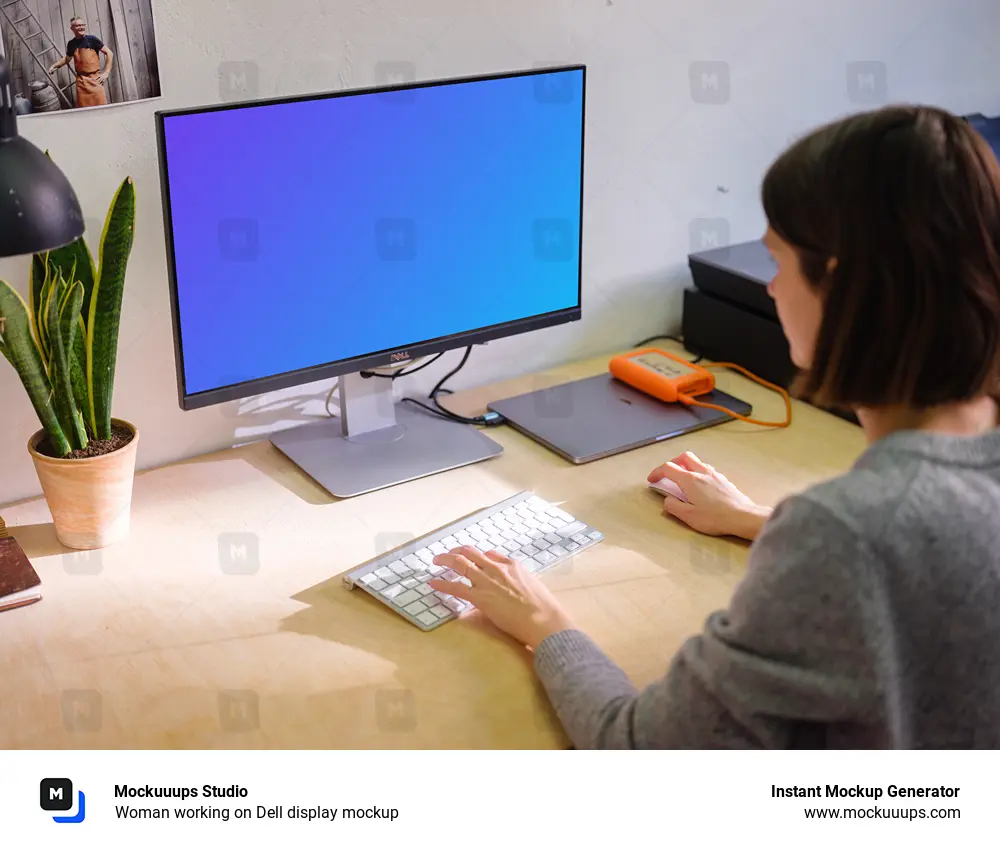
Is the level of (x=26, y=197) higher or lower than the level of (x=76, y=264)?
higher

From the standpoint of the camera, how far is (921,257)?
88cm

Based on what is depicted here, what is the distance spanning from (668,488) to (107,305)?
0.65 metres

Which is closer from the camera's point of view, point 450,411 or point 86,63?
point 86,63

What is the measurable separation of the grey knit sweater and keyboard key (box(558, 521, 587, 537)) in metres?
0.39

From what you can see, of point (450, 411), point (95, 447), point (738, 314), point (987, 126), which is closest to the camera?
point (95, 447)

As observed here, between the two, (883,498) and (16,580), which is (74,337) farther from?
(883,498)

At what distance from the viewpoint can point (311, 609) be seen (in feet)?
3.98

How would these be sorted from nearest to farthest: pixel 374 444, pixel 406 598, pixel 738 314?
pixel 406 598 < pixel 374 444 < pixel 738 314

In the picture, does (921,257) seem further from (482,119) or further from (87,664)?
(87,664)

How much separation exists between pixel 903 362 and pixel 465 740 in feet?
1.57

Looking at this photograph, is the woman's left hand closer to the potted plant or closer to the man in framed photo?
the potted plant
